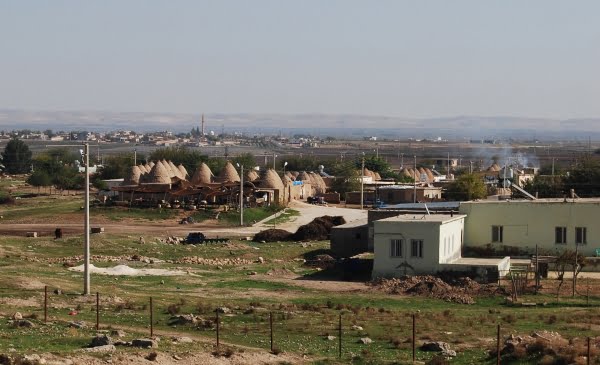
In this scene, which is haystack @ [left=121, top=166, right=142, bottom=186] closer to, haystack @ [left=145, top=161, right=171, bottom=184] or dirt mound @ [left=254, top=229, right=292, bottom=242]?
haystack @ [left=145, top=161, right=171, bottom=184]

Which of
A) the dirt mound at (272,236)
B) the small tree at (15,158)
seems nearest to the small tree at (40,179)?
the small tree at (15,158)

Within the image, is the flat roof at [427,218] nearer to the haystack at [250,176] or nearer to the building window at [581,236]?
the building window at [581,236]

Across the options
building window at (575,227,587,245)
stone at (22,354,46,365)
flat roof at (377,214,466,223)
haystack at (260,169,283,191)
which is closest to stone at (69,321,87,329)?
stone at (22,354,46,365)

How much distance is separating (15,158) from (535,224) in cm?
9948

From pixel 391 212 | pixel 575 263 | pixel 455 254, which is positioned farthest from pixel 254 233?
pixel 575 263

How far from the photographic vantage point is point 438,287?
129 feet

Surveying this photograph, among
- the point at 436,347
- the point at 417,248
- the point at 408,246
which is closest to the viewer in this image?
the point at 436,347

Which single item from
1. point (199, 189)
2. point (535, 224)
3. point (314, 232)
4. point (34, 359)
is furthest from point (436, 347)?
point (199, 189)

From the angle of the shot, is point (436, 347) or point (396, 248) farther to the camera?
point (396, 248)

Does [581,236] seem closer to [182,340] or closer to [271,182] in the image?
[182,340]

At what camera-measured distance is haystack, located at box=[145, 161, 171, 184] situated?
83125 millimetres

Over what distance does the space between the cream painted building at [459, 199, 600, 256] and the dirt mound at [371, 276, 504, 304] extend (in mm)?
7279

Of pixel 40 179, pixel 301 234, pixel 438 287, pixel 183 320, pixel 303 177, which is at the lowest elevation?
pixel 40 179

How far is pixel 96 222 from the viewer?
70.5 meters
